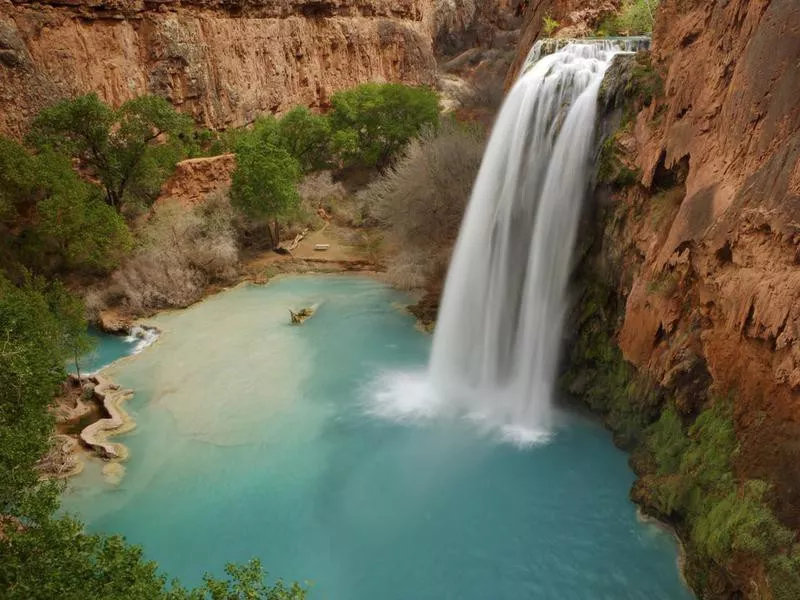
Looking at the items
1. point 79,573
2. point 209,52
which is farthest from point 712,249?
point 209,52

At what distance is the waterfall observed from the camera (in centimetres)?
1259

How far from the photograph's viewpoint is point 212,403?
1414cm

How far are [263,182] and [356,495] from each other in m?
15.1

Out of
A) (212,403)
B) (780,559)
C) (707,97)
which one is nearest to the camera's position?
(780,559)

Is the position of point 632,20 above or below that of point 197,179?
above

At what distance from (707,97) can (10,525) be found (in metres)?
12.2

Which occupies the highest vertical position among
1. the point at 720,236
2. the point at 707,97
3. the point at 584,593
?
the point at 707,97

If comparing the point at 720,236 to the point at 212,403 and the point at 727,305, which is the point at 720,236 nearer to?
the point at 727,305

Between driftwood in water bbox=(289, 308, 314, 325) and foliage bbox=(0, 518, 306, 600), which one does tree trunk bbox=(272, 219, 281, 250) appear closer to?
driftwood in water bbox=(289, 308, 314, 325)

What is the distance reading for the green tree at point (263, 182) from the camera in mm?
22281

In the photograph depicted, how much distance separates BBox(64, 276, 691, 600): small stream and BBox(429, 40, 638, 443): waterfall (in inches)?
46.7

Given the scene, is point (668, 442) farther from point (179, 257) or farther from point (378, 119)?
point (378, 119)

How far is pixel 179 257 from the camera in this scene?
67.5 feet

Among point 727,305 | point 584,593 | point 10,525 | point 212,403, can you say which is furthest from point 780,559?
point 212,403
